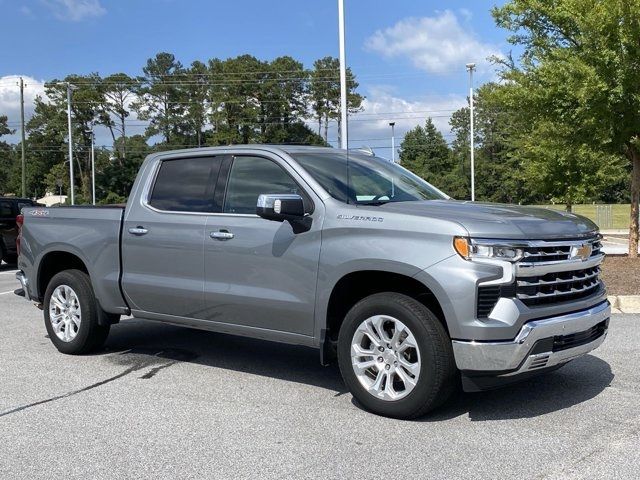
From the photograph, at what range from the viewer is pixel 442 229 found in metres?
4.14

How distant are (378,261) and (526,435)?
58.9 inches

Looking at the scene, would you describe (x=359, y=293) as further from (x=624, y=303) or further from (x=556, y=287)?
(x=624, y=303)

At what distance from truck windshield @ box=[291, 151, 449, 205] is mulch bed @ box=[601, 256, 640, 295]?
5121mm

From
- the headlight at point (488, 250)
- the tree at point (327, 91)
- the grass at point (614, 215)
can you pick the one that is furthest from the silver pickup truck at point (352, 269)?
the tree at point (327, 91)

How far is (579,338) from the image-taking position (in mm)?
4426

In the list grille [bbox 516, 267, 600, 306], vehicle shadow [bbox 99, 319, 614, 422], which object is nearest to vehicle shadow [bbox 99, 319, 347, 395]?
vehicle shadow [bbox 99, 319, 614, 422]

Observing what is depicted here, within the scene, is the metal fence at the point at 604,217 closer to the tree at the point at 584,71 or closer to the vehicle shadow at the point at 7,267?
the tree at the point at 584,71

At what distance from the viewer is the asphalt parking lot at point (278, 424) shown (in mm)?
3691

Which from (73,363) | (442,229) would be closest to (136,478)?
(442,229)

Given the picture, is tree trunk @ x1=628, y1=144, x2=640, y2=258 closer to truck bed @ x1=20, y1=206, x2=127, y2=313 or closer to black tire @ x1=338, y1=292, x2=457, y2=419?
black tire @ x1=338, y1=292, x2=457, y2=419

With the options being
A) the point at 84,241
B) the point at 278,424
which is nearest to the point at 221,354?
the point at 84,241

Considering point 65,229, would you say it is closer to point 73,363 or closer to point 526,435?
point 73,363

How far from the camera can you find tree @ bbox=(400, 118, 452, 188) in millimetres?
93125

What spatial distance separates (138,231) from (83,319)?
48.5 inches
